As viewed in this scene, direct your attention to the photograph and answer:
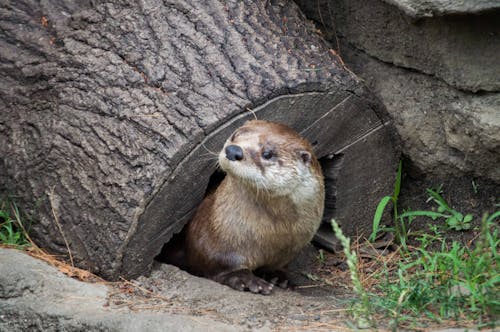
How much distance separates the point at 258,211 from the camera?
15.2ft

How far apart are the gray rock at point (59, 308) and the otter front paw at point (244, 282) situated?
674 mm

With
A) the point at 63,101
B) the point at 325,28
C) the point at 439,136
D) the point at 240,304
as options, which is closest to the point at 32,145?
the point at 63,101

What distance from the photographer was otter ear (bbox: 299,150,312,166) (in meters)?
4.49

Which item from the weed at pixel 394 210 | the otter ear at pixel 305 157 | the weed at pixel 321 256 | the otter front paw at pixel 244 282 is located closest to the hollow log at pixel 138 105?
the otter ear at pixel 305 157

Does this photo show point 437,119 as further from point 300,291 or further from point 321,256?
point 300,291

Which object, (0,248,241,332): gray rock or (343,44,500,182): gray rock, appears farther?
(343,44,500,182): gray rock

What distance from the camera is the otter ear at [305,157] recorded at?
4.49 m

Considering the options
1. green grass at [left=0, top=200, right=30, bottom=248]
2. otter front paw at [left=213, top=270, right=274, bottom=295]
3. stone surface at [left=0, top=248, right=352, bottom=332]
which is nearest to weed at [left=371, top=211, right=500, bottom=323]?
stone surface at [left=0, top=248, right=352, bottom=332]

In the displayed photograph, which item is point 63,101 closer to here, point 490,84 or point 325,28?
point 325,28

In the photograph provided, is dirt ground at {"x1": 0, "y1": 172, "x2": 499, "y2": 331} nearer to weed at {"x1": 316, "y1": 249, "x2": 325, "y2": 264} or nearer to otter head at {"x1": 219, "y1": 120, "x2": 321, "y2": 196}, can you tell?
weed at {"x1": 316, "y1": 249, "x2": 325, "y2": 264}

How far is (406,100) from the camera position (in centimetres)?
525

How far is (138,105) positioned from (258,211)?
0.96 m

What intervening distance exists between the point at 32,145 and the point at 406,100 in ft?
8.22

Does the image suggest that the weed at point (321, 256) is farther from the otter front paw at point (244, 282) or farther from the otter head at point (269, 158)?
the otter head at point (269, 158)
